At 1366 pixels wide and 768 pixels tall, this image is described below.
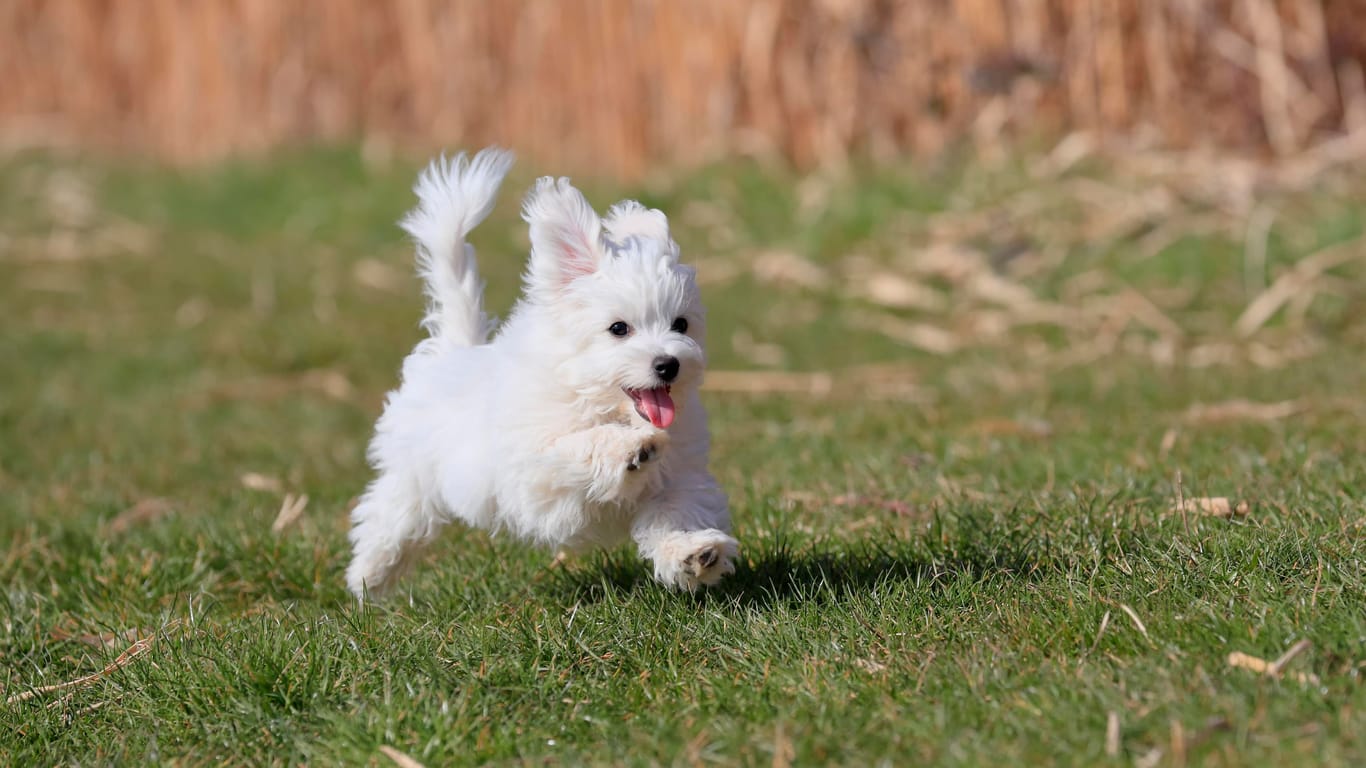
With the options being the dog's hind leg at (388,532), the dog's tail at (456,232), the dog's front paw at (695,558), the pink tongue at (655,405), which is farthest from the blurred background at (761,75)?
the dog's front paw at (695,558)

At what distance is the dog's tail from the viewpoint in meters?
4.01

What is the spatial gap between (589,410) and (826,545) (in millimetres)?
866

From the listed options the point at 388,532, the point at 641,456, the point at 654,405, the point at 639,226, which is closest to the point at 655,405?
the point at 654,405

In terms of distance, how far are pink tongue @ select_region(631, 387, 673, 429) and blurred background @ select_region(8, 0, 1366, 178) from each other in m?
6.36

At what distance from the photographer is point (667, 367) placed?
337cm

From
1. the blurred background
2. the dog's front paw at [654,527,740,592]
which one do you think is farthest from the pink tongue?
the blurred background

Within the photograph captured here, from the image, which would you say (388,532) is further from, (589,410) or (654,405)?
(654,405)

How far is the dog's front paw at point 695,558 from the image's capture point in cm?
340

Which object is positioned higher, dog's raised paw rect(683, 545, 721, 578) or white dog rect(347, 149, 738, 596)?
white dog rect(347, 149, 738, 596)

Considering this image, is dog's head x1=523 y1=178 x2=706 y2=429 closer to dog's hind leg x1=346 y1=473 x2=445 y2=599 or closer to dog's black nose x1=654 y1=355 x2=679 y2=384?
dog's black nose x1=654 y1=355 x2=679 y2=384

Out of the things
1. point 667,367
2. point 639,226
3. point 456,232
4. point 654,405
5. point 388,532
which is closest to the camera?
point 667,367

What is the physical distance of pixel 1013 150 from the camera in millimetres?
9727

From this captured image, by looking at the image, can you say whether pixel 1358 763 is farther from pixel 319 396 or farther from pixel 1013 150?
pixel 1013 150

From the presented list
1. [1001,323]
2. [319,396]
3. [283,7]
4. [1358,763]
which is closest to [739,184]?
[1001,323]
